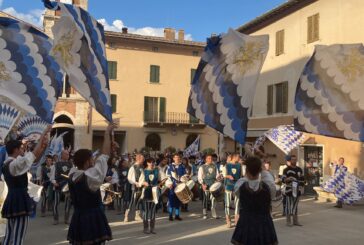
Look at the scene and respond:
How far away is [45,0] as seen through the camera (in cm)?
575

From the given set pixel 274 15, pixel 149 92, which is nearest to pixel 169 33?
pixel 149 92

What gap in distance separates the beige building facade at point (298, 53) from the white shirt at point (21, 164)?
13821 millimetres

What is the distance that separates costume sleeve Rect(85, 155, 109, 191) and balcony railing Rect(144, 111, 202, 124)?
3416 cm

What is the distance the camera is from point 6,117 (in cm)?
700

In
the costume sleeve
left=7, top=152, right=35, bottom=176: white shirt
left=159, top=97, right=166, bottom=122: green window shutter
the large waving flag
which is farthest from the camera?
left=159, top=97, right=166, bottom=122: green window shutter

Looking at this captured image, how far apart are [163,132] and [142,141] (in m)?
2.25

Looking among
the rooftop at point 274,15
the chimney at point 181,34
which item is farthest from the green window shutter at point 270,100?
the chimney at point 181,34

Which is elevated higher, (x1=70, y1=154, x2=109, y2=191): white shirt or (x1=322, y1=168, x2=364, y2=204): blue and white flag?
(x1=70, y1=154, x2=109, y2=191): white shirt

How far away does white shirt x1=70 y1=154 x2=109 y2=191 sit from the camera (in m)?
5.08

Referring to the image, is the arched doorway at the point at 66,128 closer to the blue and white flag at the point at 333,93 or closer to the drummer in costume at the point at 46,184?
the drummer in costume at the point at 46,184

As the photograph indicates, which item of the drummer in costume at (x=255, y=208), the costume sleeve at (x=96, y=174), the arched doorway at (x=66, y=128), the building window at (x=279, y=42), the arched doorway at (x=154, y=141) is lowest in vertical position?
the drummer in costume at (x=255, y=208)

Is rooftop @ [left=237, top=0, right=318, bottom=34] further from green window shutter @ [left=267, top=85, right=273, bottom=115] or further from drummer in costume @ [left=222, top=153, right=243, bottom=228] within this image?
drummer in costume @ [left=222, top=153, right=243, bottom=228]

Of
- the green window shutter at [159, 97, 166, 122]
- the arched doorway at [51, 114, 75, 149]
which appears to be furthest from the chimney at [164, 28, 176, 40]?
the arched doorway at [51, 114, 75, 149]

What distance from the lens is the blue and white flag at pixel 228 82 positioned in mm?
7051
